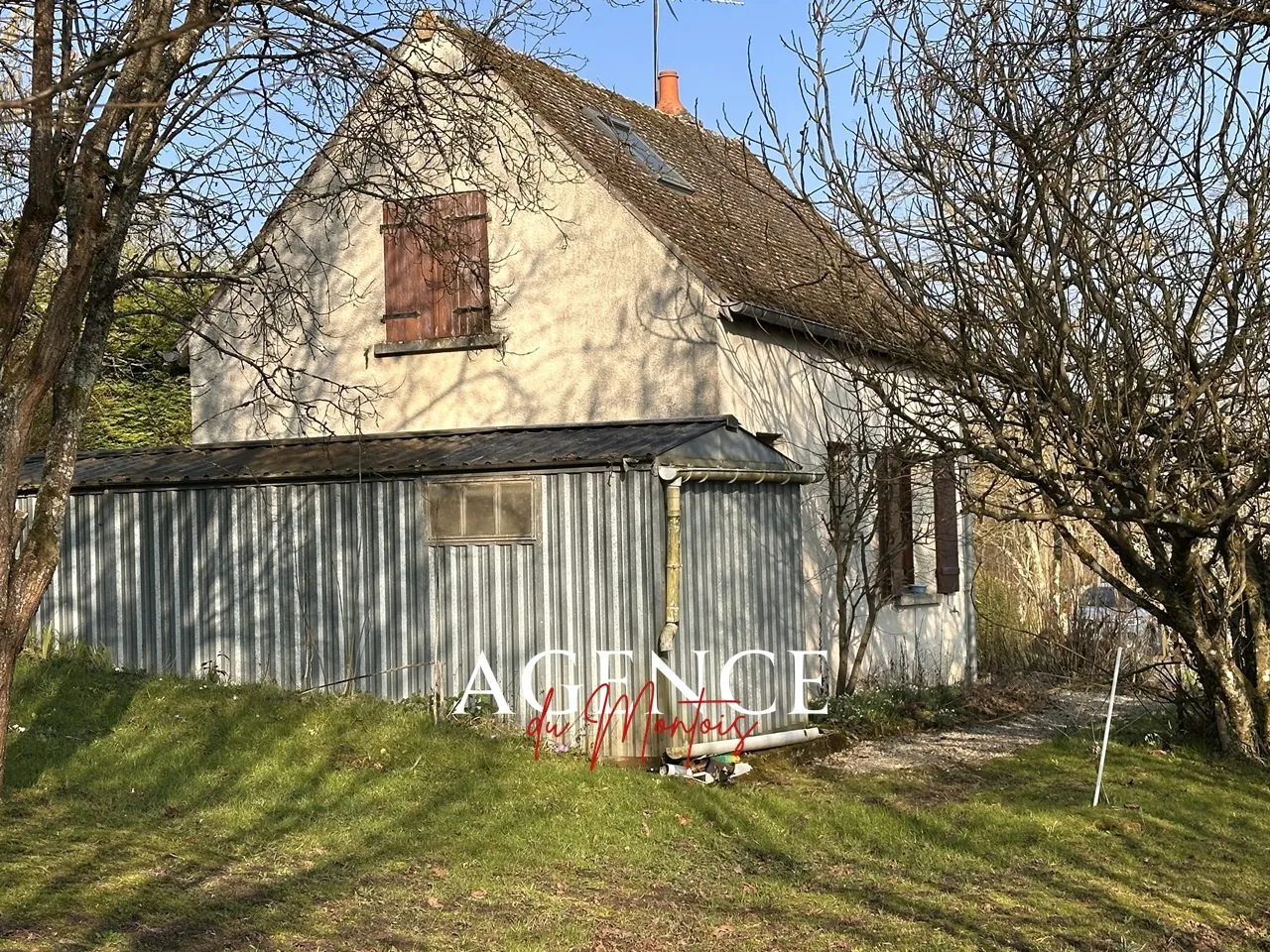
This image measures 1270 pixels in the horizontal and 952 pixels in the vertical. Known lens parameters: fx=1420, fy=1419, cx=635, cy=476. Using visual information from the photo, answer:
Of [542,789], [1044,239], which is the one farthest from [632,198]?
[542,789]

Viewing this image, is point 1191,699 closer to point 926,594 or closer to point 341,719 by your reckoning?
point 926,594

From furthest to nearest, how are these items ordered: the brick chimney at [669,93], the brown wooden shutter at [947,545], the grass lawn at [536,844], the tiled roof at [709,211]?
the brick chimney at [669,93] < the brown wooden shutter at [947,545] < the tiled roof at [709,211] < the grass lawn at [536,844]

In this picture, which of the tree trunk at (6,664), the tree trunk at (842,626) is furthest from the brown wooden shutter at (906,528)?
the tree trunk at (6,664)

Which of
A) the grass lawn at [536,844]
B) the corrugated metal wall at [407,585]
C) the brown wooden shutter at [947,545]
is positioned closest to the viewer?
the grass lawn at [536,844]

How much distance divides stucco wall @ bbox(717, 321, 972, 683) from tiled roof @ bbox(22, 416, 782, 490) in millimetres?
1352

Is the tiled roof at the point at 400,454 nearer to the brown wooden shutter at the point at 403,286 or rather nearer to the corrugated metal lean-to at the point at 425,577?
the corrugated metal lean-to at the point at 425,577

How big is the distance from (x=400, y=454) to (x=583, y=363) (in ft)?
7.59

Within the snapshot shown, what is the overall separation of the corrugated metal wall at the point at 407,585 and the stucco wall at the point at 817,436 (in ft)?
4.04

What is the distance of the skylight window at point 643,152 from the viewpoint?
14938 mm

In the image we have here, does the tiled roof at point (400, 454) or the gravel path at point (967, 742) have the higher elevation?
the tiled roof at point (400, 454)

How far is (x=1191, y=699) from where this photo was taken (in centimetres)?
1132

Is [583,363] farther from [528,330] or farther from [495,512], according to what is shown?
[495,512]

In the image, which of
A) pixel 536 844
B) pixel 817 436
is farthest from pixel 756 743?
pixel 817 436

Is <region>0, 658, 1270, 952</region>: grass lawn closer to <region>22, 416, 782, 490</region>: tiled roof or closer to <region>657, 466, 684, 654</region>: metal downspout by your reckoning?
<region>657, 466, 684, 654</region>: metal downspout
